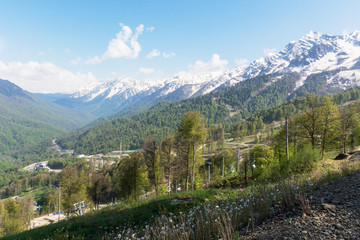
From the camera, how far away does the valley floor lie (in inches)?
143

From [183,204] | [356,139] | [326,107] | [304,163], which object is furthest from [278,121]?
[183,204]

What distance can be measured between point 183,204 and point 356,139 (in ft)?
157

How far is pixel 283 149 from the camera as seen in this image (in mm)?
34531

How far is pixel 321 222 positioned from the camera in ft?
13.5

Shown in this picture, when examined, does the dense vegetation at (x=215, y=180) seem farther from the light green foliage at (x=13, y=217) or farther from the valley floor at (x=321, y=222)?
the light green foliage at (x=13, y=217)

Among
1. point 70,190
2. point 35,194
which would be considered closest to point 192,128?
point 70,190

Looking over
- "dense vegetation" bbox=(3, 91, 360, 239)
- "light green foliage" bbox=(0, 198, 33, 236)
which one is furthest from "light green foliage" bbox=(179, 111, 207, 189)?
"light green foliage" bbox=(0, 198, 33, 236)

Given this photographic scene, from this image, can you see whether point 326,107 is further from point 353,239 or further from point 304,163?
point 353,239

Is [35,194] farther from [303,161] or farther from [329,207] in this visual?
[329,207]

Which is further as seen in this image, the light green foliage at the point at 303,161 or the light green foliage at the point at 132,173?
the light green foliage at the point at 132,173

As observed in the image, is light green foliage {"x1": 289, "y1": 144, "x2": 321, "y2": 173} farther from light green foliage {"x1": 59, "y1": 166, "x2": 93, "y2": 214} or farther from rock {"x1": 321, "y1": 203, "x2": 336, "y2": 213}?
light green foliage {"x1": 59, "y1": 166, "x2": 93, "y2": 214}

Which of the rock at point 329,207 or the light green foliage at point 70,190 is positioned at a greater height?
the rock at point 329,207

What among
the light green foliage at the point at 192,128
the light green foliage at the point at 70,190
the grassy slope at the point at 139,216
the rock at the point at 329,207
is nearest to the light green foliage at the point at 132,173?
the light green foliage at the point at 70,190

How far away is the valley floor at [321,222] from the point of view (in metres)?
3.63
